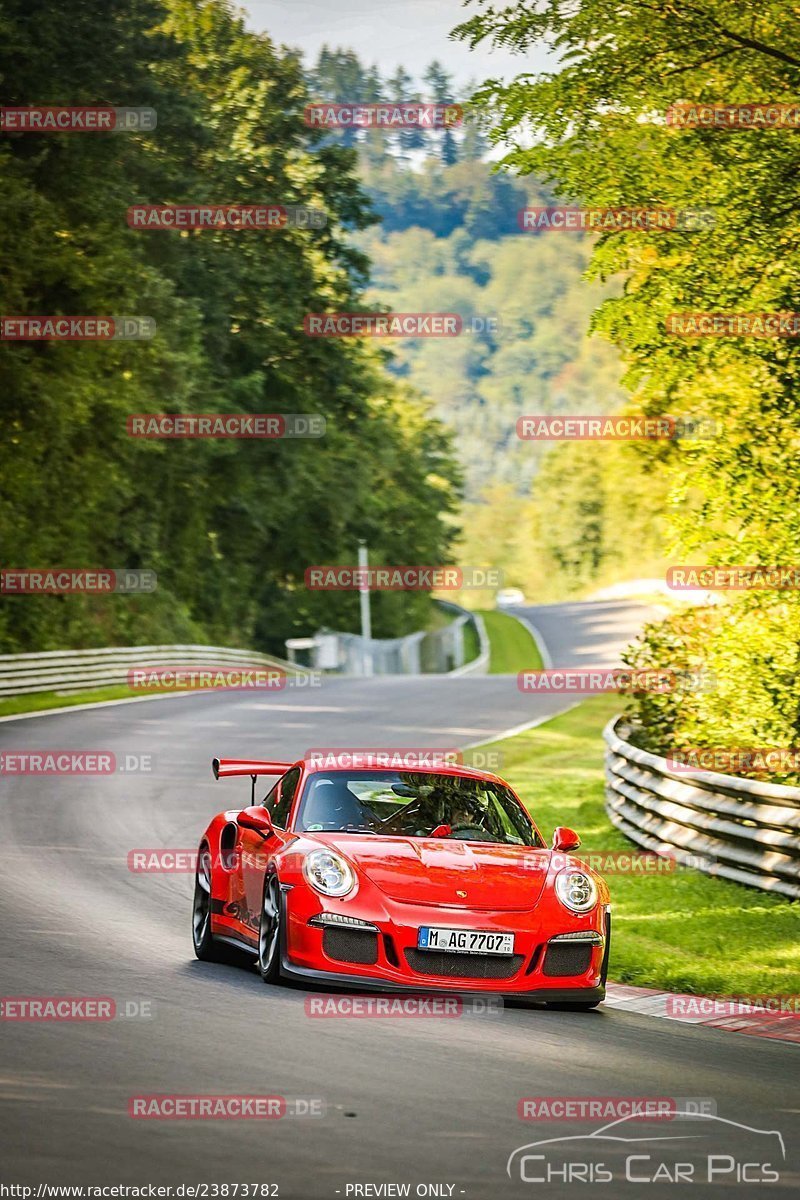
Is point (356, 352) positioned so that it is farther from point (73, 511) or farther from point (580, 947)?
point (580, 947)

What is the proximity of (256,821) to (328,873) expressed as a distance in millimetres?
1004

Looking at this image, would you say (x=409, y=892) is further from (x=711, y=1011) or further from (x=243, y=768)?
(x=243, y=768)

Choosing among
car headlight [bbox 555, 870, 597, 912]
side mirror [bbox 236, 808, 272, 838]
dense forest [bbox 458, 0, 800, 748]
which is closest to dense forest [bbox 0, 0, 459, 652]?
dense forest [bbox 458, 0, 800, 748]

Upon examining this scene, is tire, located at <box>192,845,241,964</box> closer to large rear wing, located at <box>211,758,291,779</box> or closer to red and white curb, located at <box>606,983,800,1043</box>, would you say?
large rear wing, located at <box>211,758,291,779</box>

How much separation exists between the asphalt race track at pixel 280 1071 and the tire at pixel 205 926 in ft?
0.43

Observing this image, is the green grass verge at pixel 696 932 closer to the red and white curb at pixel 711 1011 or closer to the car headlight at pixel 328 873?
the red and white curb at pixel 711 1011

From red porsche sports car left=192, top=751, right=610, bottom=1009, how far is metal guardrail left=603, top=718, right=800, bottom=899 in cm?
355

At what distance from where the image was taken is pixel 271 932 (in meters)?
9.56

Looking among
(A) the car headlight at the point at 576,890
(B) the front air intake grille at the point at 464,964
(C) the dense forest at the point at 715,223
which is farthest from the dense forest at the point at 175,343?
(B) the front air intake grille at the point at 464,964

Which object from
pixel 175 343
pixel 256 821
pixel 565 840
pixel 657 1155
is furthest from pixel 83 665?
pixel 657 1155

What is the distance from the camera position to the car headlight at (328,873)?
9.16 m

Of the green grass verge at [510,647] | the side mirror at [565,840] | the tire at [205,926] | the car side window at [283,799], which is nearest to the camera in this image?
the side mirror at [565,840]

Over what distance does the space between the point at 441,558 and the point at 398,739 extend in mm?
73794

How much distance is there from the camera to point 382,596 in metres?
93.1
